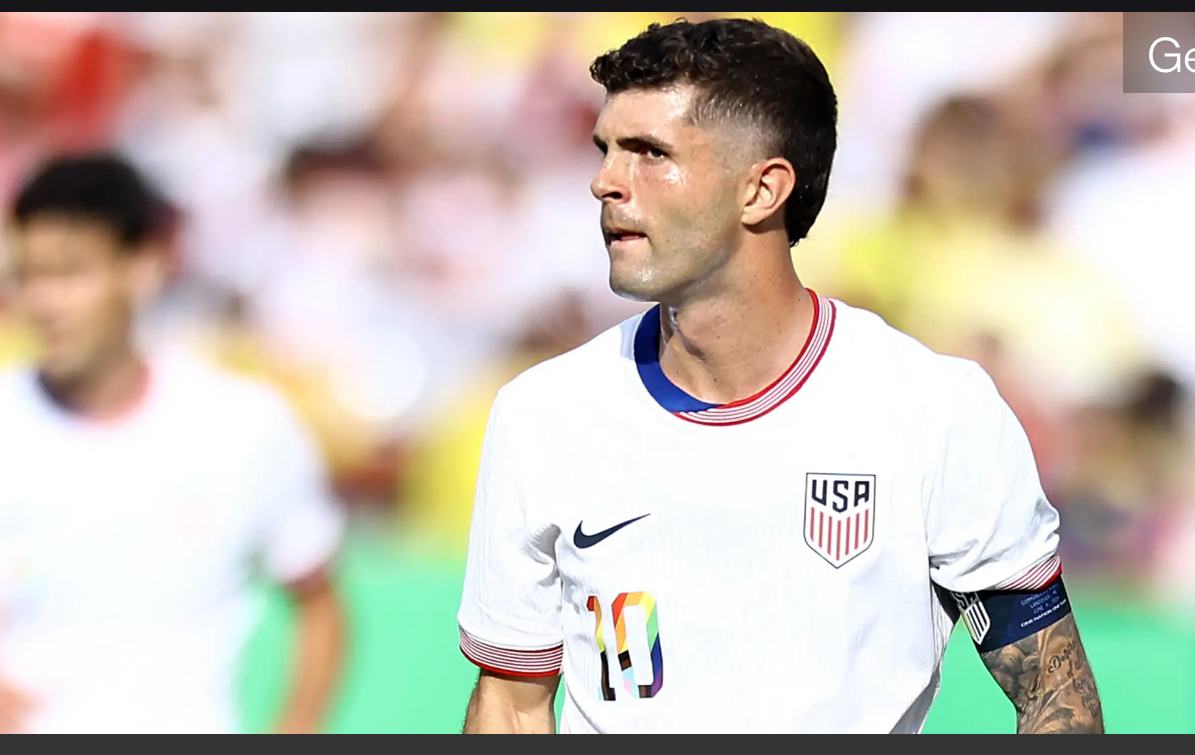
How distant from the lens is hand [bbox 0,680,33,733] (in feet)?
14.2

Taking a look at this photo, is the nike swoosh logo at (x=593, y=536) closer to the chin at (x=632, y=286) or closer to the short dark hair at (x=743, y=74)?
the chin at (x=632, y=286)

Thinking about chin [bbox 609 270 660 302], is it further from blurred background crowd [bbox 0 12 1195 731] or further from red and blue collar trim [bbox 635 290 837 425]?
blurred background crowd [bbox 0 12 1195 731]

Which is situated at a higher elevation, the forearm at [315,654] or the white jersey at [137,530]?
the white jersey at [137,530]

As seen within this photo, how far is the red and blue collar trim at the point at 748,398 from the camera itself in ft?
7.72

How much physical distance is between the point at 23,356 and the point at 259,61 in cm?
117

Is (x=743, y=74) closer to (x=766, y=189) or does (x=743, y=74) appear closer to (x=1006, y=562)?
(x=766, y=189)

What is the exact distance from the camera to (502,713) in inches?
97.7

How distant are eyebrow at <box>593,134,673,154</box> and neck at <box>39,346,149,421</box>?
2460mm

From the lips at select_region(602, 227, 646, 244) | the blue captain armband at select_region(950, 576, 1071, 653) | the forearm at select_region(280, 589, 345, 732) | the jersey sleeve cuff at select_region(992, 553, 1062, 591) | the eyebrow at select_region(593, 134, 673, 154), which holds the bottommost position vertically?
the forearm at select_region(280, 589, 345, 732)

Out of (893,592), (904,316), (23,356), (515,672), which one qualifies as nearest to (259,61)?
(23,356)

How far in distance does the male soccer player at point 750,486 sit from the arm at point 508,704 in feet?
0.26

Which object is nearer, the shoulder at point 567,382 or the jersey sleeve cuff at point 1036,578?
the jersey sleeve cuff at point 1036,578

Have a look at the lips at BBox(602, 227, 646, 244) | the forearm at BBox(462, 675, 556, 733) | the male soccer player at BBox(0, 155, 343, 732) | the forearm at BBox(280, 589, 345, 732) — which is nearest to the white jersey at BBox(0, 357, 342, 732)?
the male soccer player at BBox(0, 155, 343, 732)

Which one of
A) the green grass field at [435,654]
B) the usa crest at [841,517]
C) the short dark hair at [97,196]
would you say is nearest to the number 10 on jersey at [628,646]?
the usa crest at [841,517]
